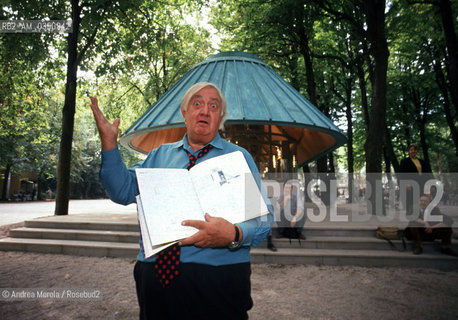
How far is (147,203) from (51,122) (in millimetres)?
35172

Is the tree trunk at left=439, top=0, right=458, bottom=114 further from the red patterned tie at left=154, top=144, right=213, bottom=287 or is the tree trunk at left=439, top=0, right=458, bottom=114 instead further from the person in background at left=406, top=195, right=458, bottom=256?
the red patterned tie at left=154, top=144, right=213, bottom=287

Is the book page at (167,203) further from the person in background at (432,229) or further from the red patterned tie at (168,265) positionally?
the person in background at (432,229)

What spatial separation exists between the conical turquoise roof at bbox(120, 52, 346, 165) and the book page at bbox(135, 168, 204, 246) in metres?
4.82

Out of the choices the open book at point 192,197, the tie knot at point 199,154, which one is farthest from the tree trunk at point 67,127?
the open book at point 192,197

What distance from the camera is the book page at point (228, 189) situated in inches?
59.9

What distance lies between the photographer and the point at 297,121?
6.45m

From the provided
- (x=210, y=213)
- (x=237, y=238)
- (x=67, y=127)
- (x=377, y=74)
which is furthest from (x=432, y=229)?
(x=67, y=127)

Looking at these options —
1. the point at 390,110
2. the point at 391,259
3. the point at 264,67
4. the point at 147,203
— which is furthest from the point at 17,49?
the point at 390,110

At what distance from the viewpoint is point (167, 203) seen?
1456mm

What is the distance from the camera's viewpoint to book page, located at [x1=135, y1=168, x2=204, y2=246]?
1.36 metres

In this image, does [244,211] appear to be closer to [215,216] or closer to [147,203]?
[215,216]

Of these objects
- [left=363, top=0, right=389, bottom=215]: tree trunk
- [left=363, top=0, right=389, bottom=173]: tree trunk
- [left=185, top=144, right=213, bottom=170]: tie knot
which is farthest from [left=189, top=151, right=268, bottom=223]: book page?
[left=363, top=0, right=389, bottom=173]: tree trunk

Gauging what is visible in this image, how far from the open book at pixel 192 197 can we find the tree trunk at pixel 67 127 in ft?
35.0

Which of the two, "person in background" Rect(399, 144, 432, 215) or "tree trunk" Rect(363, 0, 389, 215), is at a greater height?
"tree trunk" Rect(363, 0, 389, 215)
